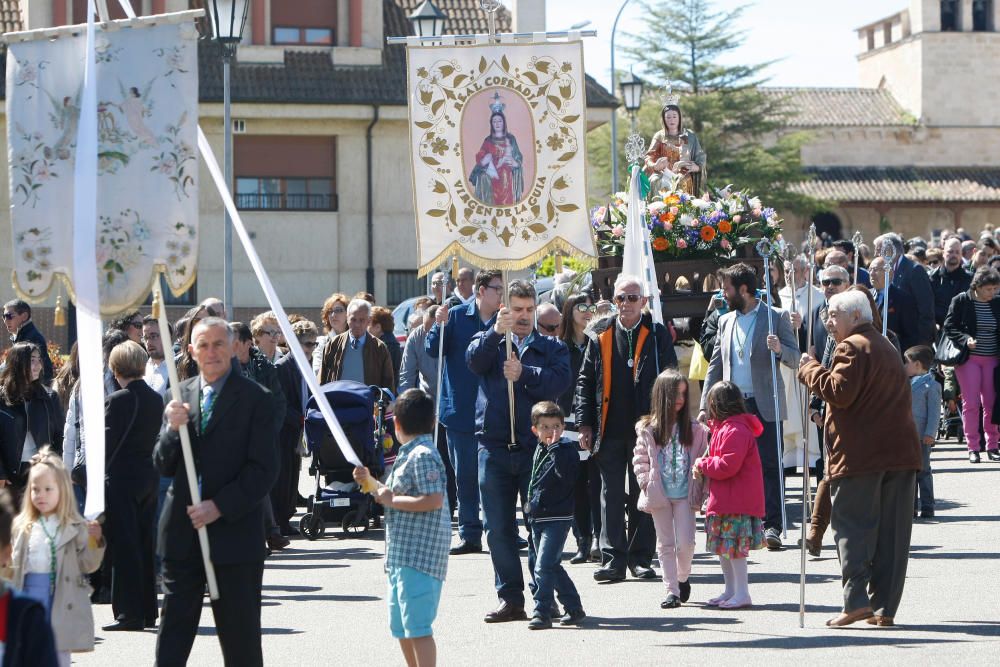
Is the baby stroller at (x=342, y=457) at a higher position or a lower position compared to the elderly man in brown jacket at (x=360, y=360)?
lower

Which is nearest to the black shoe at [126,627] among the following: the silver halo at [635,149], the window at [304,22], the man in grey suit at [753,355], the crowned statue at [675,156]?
the man in grey suit at [753,355]

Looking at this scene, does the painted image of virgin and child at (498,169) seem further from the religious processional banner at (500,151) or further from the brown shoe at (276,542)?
the brown shoe at (276,542)

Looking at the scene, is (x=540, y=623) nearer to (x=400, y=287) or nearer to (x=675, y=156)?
(x=675, y=156)

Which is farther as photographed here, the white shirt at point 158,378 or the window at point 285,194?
the window at point 285,194

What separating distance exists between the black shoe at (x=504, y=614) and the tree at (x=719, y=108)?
195ft

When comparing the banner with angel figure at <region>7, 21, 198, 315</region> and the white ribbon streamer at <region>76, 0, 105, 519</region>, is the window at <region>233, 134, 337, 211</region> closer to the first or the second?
the banner with angel figure at <region>7, 21, 198, 315</region>

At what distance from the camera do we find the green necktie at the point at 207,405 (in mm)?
8070

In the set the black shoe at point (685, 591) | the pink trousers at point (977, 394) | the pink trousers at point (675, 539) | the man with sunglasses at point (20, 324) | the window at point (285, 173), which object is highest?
the window at point (285, 173)

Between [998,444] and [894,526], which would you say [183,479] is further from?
[998,444]

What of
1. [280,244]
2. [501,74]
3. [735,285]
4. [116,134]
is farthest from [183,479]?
→ [280,244]

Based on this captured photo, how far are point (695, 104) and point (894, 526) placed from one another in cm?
6210

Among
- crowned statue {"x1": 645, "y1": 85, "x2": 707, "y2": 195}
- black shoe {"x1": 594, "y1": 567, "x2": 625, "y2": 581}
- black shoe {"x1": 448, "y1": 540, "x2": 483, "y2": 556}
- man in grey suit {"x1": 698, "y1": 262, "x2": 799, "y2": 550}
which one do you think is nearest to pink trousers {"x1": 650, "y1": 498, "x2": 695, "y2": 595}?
black shoe {"x1": 594, "y1": 567, "x2": 625, "y2": 581}

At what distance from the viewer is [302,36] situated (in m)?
39.5

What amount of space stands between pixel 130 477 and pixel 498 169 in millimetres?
3312
